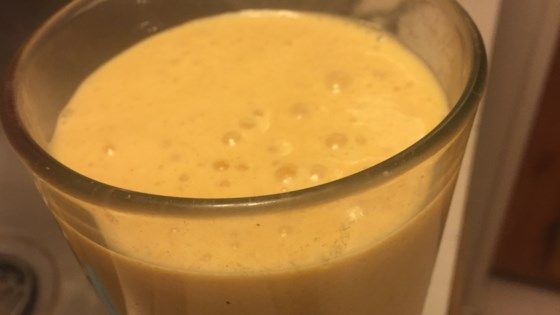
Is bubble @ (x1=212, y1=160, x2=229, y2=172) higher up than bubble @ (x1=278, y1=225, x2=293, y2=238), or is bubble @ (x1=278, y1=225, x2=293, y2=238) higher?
bubble @ (x1=278, y1=225, x2=293, y2=238)

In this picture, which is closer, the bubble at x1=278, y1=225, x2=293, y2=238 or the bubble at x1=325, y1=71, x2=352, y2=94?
the bubble at x1=278, y1=225, x2=293, y2=238

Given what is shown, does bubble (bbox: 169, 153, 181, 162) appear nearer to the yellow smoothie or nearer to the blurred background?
the yellow smoothie

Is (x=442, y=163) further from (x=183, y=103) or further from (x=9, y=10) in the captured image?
(x=9, y=10)

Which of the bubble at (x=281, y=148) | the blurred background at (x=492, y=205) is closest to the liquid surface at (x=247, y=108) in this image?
the bubble at (x=281, y=148)

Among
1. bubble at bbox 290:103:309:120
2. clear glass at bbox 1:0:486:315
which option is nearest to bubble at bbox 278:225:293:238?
clear glass at bbox 1:0:486:315

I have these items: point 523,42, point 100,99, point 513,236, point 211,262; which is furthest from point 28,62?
point 513,236

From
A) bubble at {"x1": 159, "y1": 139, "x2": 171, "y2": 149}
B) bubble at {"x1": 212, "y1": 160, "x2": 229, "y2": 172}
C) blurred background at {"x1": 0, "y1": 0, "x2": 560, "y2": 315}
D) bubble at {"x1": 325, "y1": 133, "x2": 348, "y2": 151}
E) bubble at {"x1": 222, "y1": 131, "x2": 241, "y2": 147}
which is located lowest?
blurred background at {"x1": 0, "y1": 0, "x2": 560, "y2": 315}

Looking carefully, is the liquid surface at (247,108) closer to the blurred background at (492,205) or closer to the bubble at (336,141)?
the bubble at (336,141)
